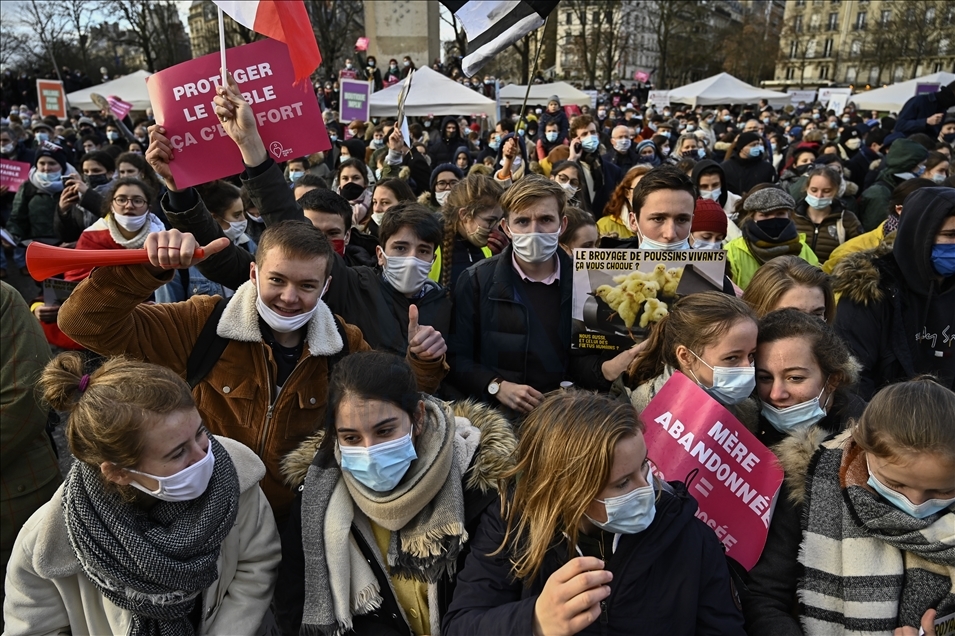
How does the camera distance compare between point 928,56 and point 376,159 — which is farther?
point 928,56

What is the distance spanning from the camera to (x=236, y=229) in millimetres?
4609

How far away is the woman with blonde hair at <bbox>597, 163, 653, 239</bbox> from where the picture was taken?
204 inches

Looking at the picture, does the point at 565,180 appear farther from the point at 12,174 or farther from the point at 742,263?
the point at 12,174

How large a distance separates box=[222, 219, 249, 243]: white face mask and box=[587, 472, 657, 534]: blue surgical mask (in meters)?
3.50

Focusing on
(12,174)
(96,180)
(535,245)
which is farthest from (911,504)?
(12,174)

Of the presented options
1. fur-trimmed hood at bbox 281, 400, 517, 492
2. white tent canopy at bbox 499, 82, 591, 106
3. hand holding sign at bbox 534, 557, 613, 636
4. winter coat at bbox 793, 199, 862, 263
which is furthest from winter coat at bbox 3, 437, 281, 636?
white tent canopy at bbox 499, 82, 591, 106

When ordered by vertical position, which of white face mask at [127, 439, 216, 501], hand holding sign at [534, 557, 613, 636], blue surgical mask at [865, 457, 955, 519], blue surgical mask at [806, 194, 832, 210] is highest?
blue surgical mask at [806, 194, 832, 210]

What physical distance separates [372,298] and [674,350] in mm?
1562

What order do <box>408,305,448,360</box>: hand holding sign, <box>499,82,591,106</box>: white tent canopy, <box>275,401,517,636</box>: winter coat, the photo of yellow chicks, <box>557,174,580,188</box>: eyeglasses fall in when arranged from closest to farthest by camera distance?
<box>275,401,517,636</box>: winter coat
<box>408,305,448,360</box>: hand holding sign
the photo of yellow chicks
<box>557,174,580,188</box>: eyeglasses
<box>499,82,591,106</box>: white tent canopy

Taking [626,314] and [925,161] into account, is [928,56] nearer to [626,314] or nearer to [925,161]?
[925,161]

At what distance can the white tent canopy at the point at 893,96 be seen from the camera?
22.8 metres

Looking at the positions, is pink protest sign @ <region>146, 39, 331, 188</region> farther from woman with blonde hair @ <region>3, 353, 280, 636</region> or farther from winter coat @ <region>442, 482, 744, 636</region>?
winter coat @ <region>442, 482, 744, 636</region>

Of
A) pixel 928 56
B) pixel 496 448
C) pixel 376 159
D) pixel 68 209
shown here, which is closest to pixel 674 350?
pixel 496 448

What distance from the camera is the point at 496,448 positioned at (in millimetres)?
2289
